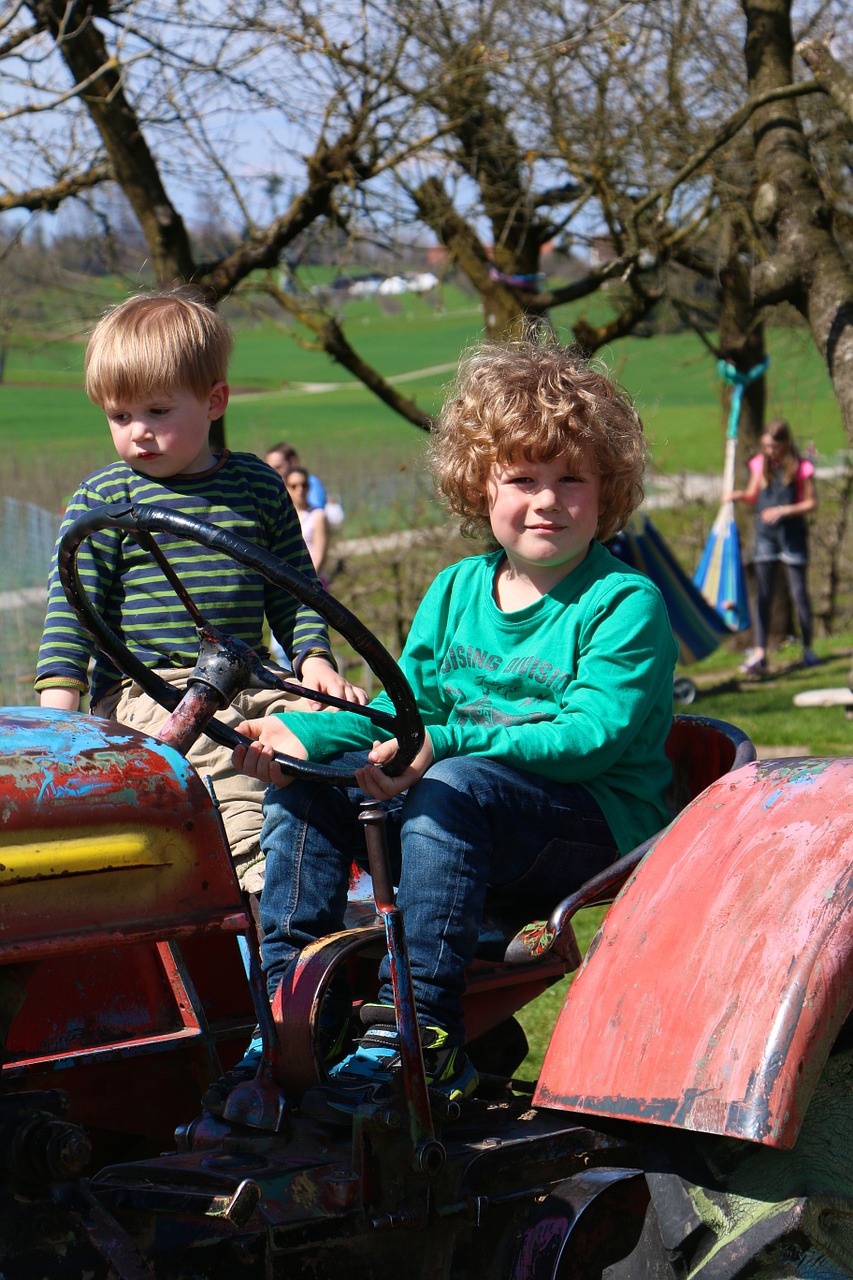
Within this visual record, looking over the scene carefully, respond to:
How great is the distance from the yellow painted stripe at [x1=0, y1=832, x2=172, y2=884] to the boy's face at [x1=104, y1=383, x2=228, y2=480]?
0.97 m

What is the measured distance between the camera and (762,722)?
7730 millimetres

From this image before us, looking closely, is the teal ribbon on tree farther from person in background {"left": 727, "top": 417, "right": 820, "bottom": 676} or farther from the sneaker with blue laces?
the sneaker with blue laces

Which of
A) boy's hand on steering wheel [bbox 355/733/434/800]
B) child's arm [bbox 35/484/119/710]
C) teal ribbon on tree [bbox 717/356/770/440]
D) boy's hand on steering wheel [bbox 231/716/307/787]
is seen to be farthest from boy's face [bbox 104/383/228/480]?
teal ribbon on tree [bbox 717/356/770/440]

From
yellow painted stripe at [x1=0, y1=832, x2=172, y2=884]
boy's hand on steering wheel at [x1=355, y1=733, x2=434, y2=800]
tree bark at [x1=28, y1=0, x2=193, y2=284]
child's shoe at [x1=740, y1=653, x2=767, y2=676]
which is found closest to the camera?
yellow painted stripe at [x1=0, y1=832, x2=172, y2=884]

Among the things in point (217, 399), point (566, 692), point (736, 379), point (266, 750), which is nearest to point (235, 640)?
point (266, 750)

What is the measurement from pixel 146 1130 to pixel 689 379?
101 ft

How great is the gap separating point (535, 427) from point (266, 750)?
0.67 metres

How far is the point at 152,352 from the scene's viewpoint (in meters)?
2.36

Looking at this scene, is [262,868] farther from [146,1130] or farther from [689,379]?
[689,379]

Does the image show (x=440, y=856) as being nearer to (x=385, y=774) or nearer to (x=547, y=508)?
(x=385, y=774)

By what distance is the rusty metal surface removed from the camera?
1.55 metres

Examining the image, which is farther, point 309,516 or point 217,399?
point 309,516

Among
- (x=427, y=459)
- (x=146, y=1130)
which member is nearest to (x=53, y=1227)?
(x=146, y=1130)

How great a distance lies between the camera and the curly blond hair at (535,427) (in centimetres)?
222
